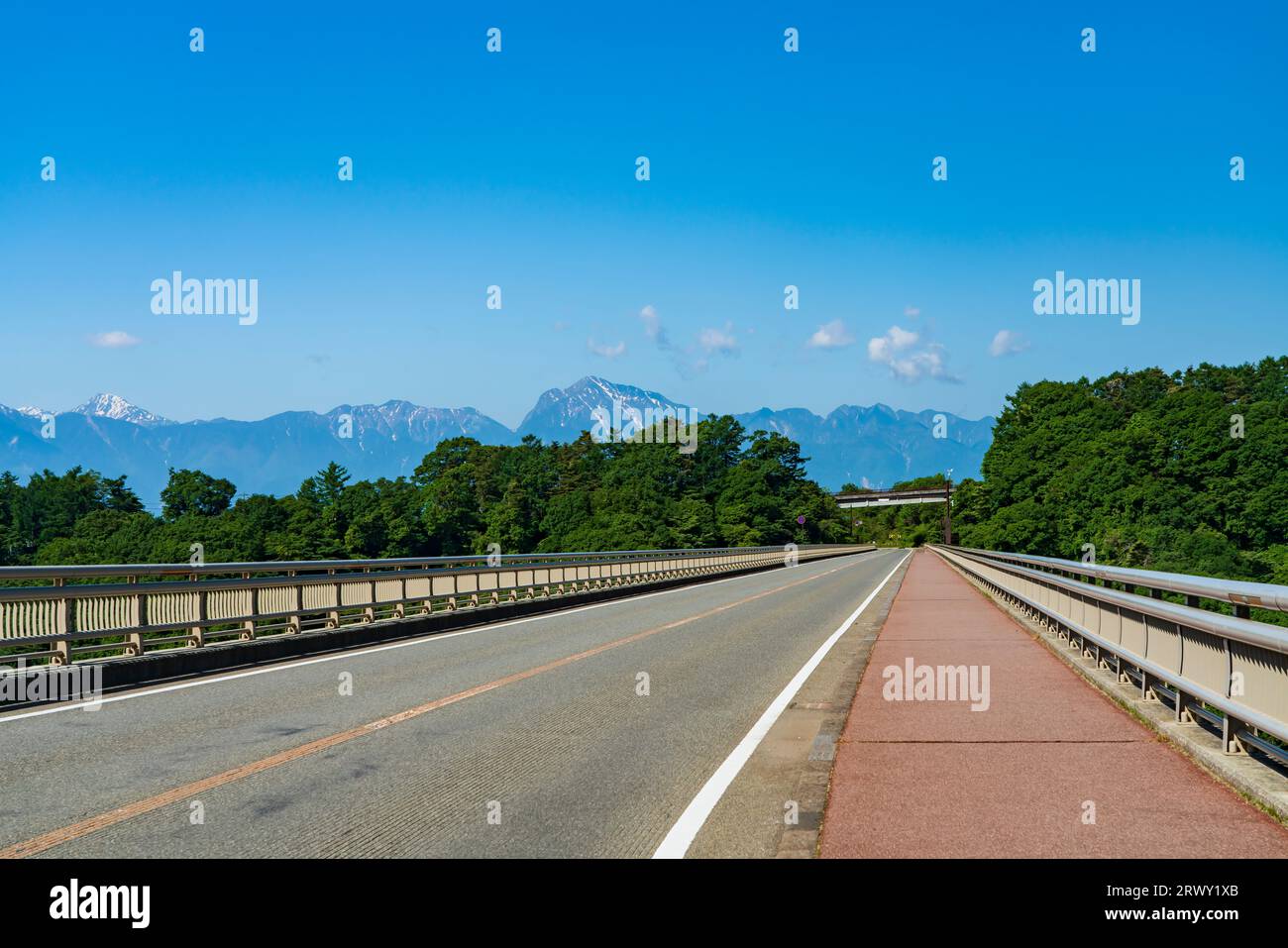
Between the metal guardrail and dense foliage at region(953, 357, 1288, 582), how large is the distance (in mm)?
61157

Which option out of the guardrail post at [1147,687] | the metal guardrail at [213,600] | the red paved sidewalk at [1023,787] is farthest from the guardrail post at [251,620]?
the guardrail post at [1147,687]

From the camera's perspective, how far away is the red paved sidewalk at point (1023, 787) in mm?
5492

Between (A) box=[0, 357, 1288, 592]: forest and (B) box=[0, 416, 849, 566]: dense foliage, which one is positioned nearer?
(A) box=[0, 357, 1288, 592]: forest

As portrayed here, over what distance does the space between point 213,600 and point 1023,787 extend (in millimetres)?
11209

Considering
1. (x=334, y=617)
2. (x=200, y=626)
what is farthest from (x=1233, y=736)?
(x=334, y=617)

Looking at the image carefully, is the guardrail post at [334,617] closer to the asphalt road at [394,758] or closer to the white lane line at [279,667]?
the white lane line at [279,667]

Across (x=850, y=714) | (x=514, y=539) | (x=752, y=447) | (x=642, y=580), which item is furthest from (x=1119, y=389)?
(x=850, y=714)

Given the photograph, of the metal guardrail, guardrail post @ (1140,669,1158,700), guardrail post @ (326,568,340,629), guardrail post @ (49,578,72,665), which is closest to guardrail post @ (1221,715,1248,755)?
guardrail post @ (1140,669,1158,700)

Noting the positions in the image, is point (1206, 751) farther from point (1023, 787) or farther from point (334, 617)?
point (334, 617)

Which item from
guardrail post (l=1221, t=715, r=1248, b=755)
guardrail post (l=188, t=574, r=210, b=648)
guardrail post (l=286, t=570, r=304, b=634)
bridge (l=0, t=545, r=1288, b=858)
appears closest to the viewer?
bridge (l=0, t=545, r=1288, b=858)

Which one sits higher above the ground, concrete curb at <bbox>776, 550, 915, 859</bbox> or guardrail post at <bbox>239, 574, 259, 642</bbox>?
guardrail post at <bbox>239, 574, 259, 642</bbox>

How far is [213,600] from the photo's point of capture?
14.6 meters

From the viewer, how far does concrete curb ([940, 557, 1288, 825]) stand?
5.99m

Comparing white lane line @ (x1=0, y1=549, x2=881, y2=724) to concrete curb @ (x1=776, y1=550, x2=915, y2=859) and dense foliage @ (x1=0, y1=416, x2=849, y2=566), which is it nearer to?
concrete curb @ (x1=776, y1=550, x2=915, y2=859)
